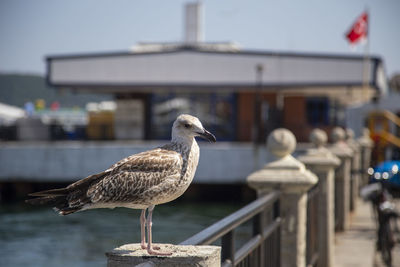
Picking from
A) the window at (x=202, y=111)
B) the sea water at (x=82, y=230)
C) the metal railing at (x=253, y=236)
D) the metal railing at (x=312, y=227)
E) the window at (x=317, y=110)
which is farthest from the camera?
the window at (x=317, y=110)

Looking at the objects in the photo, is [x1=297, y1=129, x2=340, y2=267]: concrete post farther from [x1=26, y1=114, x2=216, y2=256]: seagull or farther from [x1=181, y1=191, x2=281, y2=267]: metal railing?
[x1=26, y1=114, x2=216, y2=256]: seagull

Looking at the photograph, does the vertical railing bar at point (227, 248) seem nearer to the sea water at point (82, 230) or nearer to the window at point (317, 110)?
the sea water at point (82, 230)

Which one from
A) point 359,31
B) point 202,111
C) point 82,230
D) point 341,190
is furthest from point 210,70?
point 341,190

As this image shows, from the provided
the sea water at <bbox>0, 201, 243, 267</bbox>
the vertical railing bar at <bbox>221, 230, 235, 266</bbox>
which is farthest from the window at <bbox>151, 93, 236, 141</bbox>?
the vertical railing bar at <bbox>221, 230, 235, 266</bbox>

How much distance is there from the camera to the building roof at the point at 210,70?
3909 cm

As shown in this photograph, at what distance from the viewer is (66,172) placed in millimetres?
33750

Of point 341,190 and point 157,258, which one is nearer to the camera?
point 157,258

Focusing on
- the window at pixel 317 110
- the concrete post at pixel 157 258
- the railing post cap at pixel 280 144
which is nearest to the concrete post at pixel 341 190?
the railing post cap at pixel 280 144

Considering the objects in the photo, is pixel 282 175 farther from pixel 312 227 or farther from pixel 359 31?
pixel 359 31

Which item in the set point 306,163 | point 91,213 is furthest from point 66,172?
point 306,163

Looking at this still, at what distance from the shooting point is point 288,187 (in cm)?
662

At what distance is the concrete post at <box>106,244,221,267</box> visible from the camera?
3.28 meters

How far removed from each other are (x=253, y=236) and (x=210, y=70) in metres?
34.8

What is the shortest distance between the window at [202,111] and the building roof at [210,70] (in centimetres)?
205
